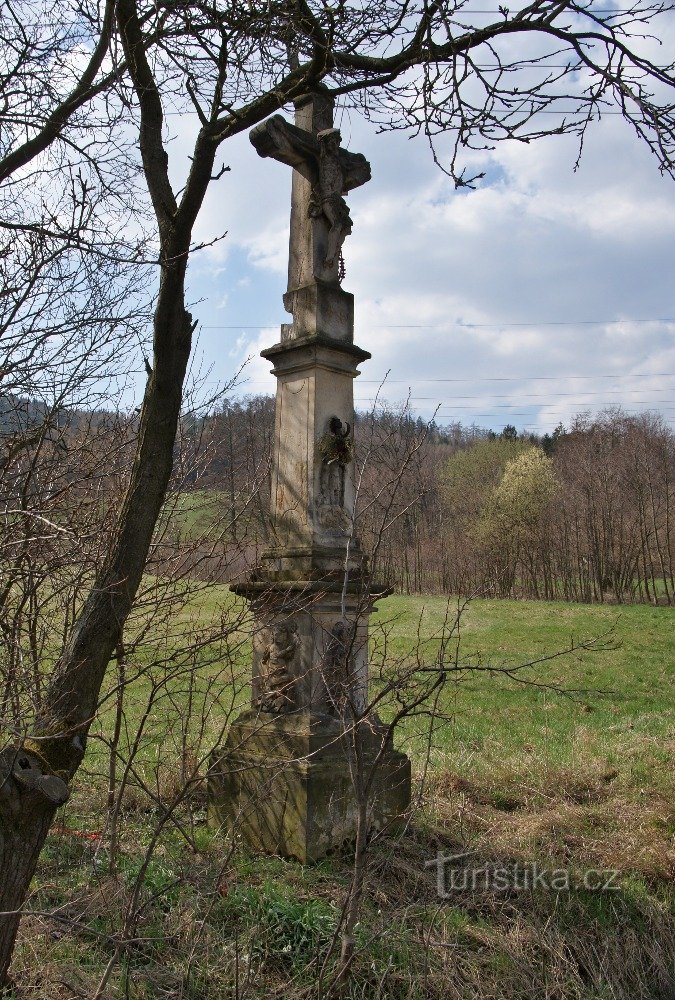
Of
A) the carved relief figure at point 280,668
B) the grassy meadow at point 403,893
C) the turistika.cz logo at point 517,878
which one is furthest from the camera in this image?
the carved relief figure at point 280,668

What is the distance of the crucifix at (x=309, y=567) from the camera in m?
4.76

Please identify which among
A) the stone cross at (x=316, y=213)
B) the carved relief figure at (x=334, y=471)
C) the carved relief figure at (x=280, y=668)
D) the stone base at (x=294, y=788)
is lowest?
the stone base at (x=294, y=788)

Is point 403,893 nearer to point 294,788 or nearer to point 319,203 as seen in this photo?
point 294,788

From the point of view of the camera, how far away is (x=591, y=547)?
28.7 metres

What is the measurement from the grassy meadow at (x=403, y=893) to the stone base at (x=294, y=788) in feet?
0.52

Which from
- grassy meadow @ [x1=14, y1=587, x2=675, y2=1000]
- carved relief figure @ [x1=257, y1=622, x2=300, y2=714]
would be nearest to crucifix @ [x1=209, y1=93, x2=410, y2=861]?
carved relief figure @ [x1=257, y1=622, x2=300, y2=714]

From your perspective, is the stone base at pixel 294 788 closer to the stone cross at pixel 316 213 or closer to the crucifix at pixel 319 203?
the stone cross at pixel 316 213

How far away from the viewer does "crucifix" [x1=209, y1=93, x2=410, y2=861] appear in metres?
4.76

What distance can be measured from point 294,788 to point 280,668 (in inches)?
29.2

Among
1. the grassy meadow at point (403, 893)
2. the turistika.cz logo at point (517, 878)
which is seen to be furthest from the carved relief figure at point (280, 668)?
the turistika.cz logo at point (517, 878)

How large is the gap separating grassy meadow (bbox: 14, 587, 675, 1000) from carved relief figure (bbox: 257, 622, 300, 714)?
212mm

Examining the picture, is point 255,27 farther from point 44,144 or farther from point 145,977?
point 145,977

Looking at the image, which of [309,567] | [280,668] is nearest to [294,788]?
[280,668]

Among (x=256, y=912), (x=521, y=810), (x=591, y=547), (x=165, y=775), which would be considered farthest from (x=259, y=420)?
(x=591, y=547)
